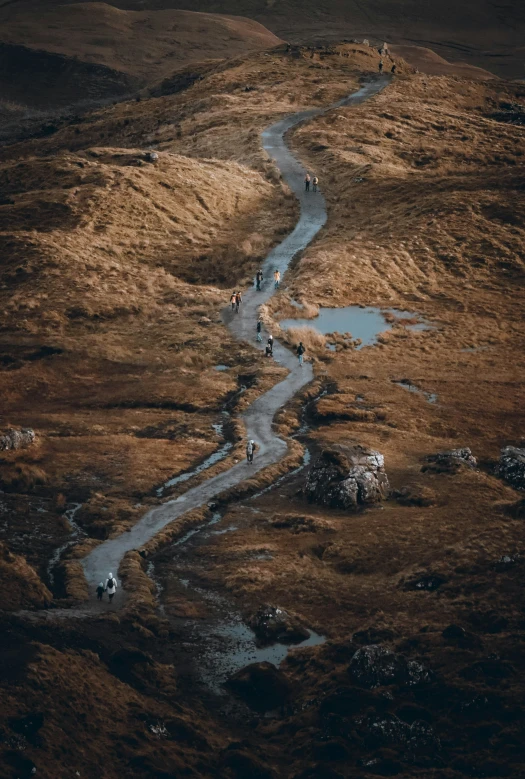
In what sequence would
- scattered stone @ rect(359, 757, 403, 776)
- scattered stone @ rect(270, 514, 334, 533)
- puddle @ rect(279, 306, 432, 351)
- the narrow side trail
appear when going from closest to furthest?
1. scattered stone @ rect(359, 757, 403, 776)
2. the narrow side trail
3. scattered stone @ rect(270, 514, 334, 533)
4. puddle @ rect(279, 306, 432, 351)

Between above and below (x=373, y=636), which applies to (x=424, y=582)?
below

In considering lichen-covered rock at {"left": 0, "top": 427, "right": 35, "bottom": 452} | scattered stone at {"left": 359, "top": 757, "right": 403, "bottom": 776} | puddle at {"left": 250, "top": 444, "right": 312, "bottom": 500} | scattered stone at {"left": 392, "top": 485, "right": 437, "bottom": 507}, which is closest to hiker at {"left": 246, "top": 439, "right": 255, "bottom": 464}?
puddle at {"left": 250, "top": 444, "right": 312, "bottom": 500}

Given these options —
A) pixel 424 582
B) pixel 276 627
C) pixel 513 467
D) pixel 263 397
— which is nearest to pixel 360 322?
pixel 263 397

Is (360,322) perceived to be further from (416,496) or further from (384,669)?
(384,669)

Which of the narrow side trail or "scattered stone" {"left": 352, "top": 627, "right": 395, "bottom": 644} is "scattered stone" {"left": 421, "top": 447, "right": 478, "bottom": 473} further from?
"scattered stone" {"left": 352, "top": 627, "right": 395, "bottom": 644}

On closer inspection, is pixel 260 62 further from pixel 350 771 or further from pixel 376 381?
pixel 350 771

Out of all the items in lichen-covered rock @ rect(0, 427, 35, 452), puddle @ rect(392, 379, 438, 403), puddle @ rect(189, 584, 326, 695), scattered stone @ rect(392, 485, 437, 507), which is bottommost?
lichen-covered rock @ rect(0, 427, 35, 452)

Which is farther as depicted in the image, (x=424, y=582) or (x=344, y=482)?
(x=344, y=482)
